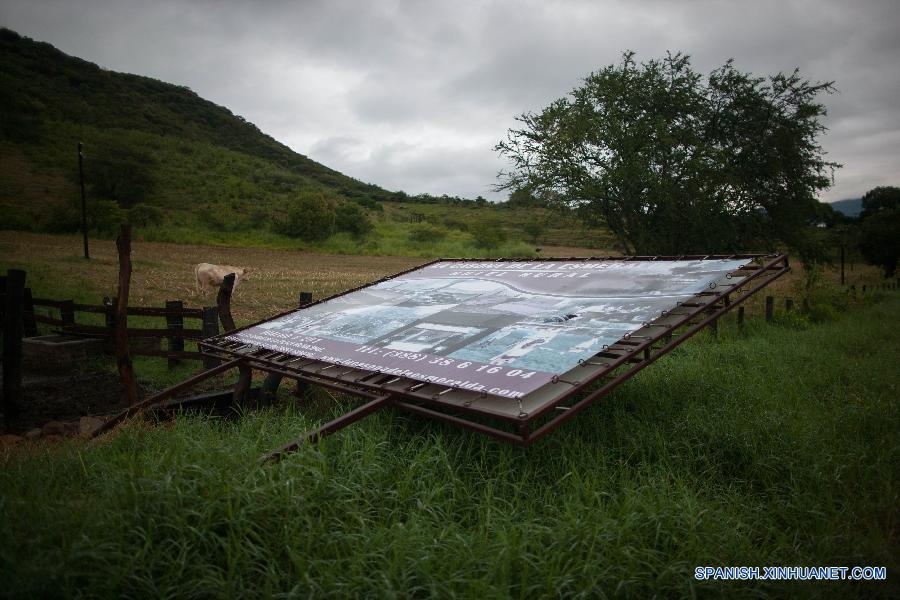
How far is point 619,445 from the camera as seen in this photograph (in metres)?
4.15

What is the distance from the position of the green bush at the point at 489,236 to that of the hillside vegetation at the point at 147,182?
105mm

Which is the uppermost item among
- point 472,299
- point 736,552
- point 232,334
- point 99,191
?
point 99,191

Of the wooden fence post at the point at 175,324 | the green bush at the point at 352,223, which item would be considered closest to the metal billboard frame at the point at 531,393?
the wooden fence post at the point at 175,324

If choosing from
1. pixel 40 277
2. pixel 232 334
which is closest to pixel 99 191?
pixel 40 277

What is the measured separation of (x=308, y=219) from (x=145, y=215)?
8983 millimetres

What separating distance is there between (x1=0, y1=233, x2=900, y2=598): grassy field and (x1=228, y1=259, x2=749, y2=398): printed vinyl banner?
0.65m

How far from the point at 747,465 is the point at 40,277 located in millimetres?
13515

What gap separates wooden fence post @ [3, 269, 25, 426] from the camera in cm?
625

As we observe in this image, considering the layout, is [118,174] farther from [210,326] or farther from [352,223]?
[210,326]

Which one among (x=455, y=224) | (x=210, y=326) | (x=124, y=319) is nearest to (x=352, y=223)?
(x=455, y=224)

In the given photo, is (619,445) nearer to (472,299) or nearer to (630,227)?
(472,299)

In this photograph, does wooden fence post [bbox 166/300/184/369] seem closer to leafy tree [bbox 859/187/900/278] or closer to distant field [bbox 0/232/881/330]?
distant field [bbox 0/232/881/330]

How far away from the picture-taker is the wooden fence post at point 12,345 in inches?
246

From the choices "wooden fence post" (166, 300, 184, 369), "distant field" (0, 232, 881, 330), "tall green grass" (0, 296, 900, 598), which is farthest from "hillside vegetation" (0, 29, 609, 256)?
"tall green grass" (0, 296, 900, 598)
